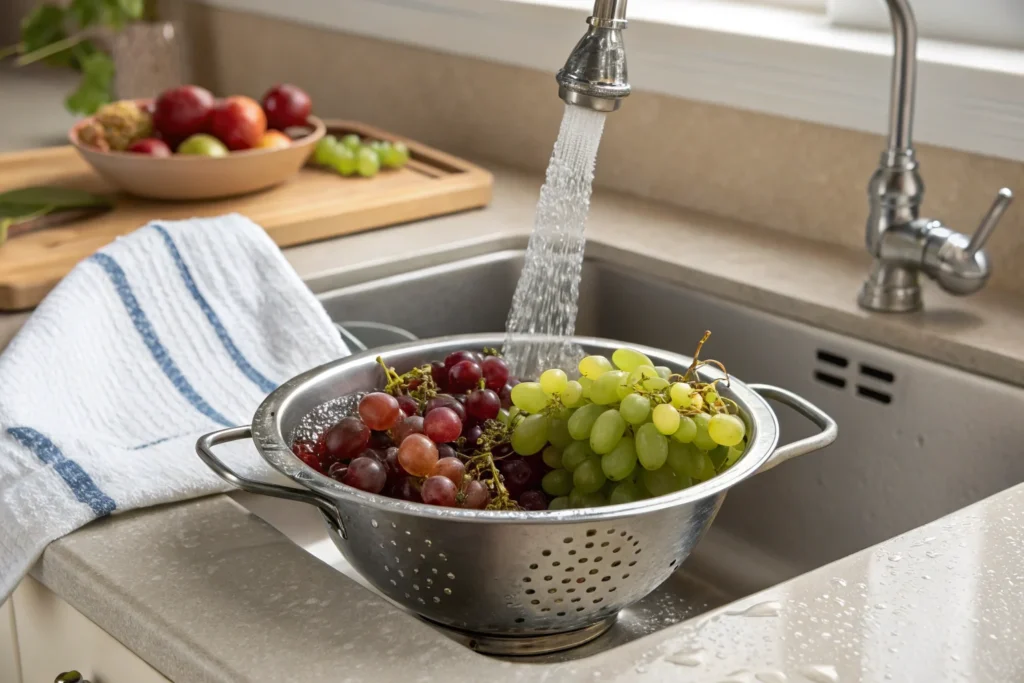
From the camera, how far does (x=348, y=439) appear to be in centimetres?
80

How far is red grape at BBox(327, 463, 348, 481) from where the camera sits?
78 cm

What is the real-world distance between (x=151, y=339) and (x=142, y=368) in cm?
4

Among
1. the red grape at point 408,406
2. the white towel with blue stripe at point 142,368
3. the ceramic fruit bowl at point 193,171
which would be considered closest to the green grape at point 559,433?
the red grape at point 408,406

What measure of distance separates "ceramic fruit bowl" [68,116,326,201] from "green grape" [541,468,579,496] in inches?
26.9

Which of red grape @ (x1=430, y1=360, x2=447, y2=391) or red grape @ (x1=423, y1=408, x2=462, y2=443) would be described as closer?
red grape @ (x1=423, y1=408, x2=462, y2=443)

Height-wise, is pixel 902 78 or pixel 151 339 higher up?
pixel 902 78

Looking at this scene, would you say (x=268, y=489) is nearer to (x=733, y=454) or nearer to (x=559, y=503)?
(x=559, y=503)

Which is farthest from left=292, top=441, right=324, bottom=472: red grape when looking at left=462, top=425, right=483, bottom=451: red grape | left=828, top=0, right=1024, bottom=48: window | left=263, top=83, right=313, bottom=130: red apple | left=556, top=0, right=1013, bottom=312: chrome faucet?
left=828, top=0, right=1024, bottom=48: window

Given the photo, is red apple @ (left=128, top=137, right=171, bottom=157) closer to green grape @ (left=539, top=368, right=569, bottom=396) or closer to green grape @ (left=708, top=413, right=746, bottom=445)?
green grape @ (left=539, top=368, right=569, bottom=396)

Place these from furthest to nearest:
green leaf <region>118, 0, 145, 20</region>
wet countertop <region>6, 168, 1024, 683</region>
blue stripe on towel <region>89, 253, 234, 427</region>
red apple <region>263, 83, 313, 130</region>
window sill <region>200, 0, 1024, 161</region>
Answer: green leaf <region>118, 0, 145, 20</region> → red apple <region>263, 83, 313, 130</region> → window sill <region>200, 0, 1024, 161</region> → blue stripe on towel <region>89, 253, 234, 427</region> → wet countertop <region>6, 168, 1024, 683</region>

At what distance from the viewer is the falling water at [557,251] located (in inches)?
36.0

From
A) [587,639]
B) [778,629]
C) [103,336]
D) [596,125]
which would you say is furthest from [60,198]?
[778,629]

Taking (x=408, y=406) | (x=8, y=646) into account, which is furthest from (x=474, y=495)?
(x=8, y=646)

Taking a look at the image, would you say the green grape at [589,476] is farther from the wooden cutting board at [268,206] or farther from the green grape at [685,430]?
the wooden cutting board at [268,206]
